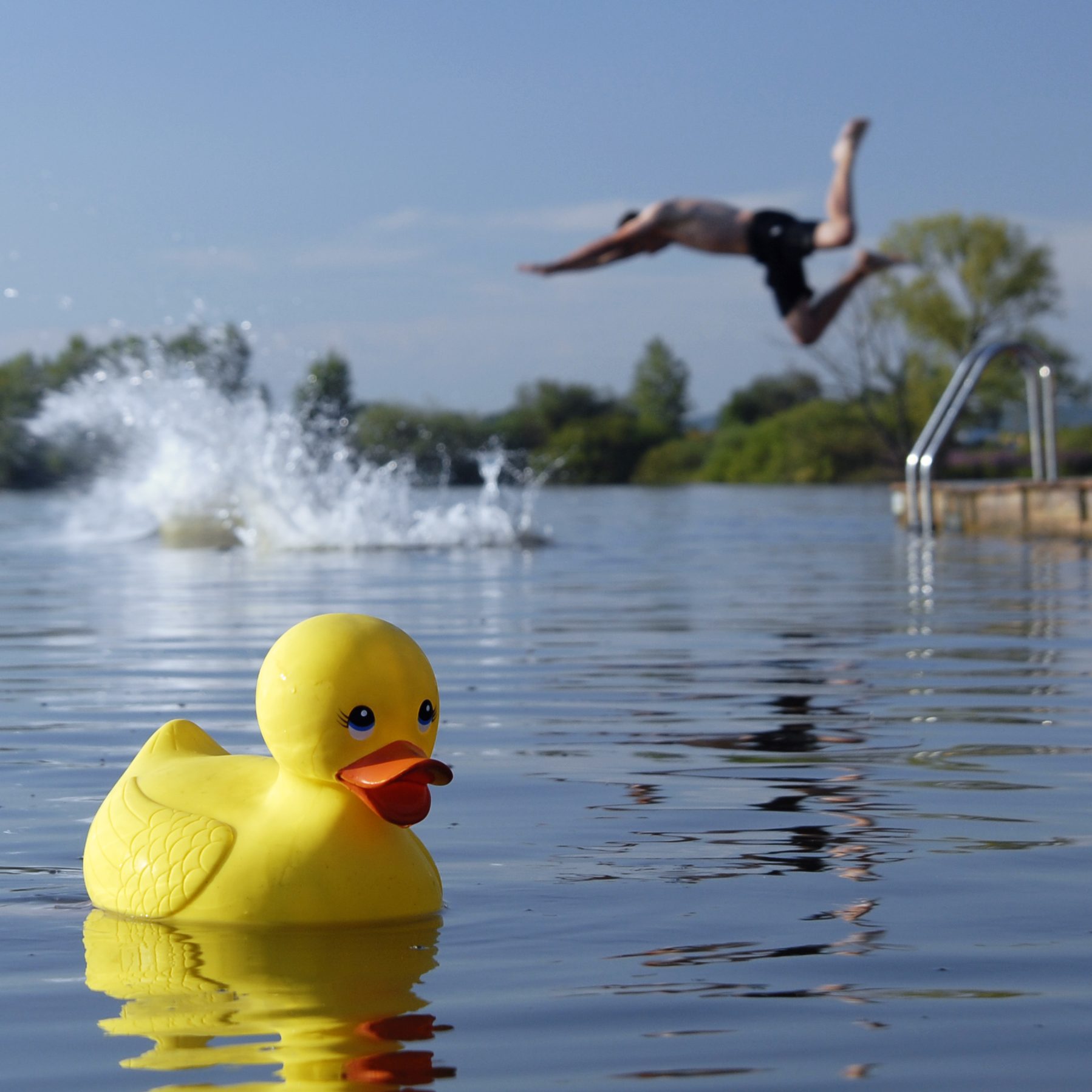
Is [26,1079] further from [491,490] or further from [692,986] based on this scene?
[491,490]

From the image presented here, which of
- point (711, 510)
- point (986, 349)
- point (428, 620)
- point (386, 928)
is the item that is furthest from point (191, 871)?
point (711, 510)

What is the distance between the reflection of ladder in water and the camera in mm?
25719

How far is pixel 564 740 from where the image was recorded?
22.0 feet

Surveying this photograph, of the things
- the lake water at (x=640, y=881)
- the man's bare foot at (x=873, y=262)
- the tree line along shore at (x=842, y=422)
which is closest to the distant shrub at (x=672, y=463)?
the tree line along shore at (x=842, y=422)

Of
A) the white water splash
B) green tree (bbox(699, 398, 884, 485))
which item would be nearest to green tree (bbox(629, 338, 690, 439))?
green tree (bbox(699, 398, 884, 485))

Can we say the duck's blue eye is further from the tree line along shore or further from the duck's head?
the tree line along shore

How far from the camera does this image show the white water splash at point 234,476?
25266 mm

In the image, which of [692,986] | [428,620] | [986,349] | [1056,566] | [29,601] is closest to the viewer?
[692,986]

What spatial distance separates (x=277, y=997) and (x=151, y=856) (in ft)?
2.16

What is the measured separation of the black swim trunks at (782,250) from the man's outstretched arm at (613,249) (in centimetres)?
81

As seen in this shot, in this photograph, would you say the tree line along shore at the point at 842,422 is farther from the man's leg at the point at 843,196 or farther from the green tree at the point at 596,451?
the man's leg at the point at 843,196

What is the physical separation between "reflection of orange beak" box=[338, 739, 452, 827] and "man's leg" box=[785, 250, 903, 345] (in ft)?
30.2

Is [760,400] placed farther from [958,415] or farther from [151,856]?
[151,856]

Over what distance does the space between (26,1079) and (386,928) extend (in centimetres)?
105
